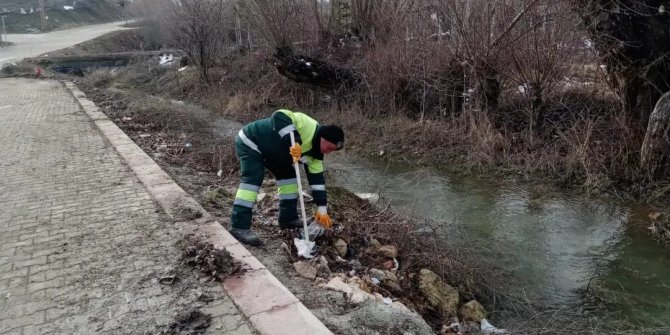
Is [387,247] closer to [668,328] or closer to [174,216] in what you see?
[174,216]

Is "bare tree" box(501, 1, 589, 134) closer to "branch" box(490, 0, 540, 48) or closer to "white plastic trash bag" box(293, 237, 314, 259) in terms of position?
"branch" box(490, 0, 540, 48)

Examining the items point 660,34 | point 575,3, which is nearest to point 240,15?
point 575,3

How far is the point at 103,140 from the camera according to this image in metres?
→ 8.79

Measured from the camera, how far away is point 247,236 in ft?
15.8

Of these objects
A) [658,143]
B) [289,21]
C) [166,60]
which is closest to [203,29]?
[289,21]

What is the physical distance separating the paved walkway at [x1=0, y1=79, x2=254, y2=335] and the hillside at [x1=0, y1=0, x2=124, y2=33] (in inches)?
1733

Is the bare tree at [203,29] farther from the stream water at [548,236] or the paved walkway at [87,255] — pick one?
the paved walkway at [87,255]

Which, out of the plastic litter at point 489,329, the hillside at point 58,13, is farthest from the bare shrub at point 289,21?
the hillside at point 58,13

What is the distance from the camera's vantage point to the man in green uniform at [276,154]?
15.2 ft

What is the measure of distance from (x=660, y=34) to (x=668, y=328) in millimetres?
5351

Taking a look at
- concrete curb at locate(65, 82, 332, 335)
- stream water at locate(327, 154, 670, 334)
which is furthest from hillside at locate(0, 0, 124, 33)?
concrete curb at locate(65, 82, 332, 335)

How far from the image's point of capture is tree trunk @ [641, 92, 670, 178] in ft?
25.3

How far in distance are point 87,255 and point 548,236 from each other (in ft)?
17.6

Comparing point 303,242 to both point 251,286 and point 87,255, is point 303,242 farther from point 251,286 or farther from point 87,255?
point 87,255
